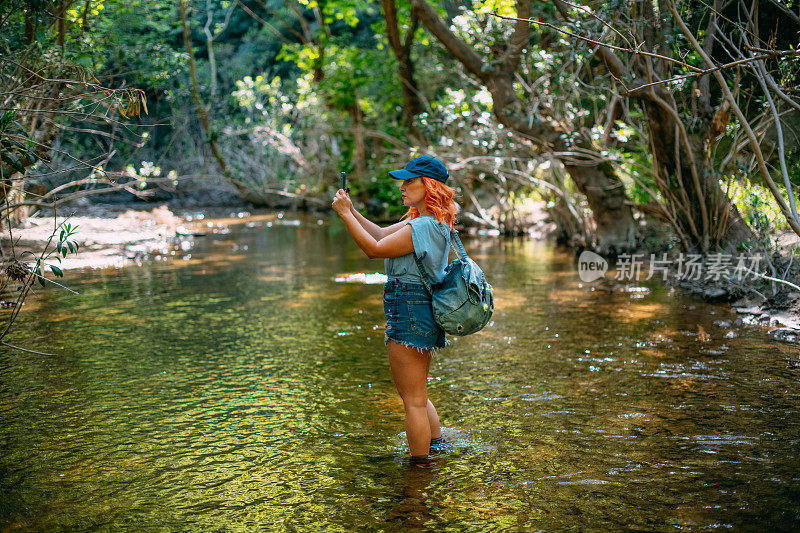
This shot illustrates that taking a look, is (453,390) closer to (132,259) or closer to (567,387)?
(567,387)

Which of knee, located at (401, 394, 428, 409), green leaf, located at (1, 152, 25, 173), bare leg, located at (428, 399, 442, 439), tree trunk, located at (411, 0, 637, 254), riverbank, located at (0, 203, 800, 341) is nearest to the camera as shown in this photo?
knee, located at (401, 394, 428, 409)

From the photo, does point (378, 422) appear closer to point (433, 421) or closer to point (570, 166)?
point (433, 421)

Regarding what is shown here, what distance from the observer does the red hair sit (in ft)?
14.3

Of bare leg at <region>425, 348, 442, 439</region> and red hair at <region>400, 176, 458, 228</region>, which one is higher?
red hair at <region>400, 176, 458, 228</region>

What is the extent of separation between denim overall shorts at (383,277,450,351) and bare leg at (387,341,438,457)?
51 mm

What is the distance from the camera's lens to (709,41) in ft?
30.0

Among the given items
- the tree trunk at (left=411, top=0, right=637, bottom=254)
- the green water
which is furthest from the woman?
the tree trunk at (left=411, top=0, right=637, bottom=254)

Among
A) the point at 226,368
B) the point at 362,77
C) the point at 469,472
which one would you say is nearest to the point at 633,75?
the point at 226,368

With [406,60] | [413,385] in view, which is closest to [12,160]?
[413,385]

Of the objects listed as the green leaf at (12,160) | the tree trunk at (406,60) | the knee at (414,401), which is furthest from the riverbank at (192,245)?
the tree trunk at (406,60)

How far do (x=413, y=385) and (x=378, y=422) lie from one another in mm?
998

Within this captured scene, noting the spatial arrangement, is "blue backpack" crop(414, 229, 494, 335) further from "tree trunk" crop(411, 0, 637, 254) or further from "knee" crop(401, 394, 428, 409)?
"tree trunk" crop(411, 0, 637, 254)

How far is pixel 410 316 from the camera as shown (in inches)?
168

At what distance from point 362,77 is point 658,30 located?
44.2 ft
